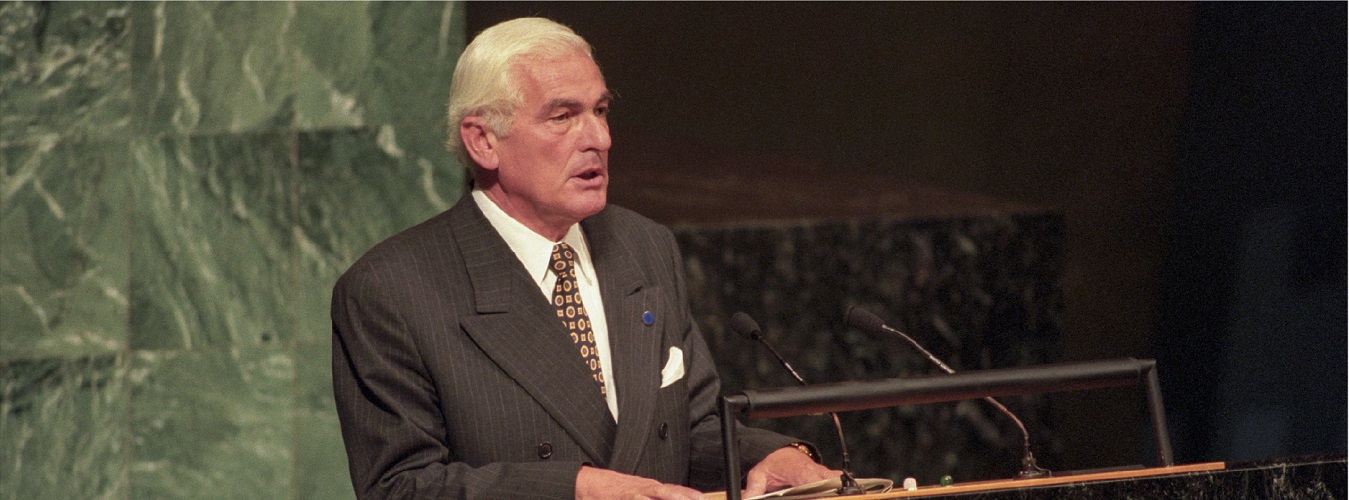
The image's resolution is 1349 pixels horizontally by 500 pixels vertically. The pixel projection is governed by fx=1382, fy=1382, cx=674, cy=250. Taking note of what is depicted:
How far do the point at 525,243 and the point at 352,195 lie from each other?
1643mm

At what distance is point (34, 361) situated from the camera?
12.6ft

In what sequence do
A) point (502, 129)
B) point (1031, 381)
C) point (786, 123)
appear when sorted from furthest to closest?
point (786, 123), point (502, 129), point (1031, 381)

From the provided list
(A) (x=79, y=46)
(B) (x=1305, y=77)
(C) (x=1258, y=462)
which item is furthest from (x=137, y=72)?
(B) (x=1305, y=77)

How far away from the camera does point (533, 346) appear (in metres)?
2.27

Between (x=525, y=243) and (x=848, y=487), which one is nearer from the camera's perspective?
(x=848, y=487)

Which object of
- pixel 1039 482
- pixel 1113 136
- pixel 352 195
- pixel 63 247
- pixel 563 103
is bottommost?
pixel 63 247

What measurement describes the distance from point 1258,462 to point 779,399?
630mm

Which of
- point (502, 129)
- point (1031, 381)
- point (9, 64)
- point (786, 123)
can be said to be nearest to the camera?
point (1031, 381)

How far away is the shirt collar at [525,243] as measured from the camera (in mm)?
2381

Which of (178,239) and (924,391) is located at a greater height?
(924,391)

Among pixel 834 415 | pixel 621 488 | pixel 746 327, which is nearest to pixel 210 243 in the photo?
pixel 746 327

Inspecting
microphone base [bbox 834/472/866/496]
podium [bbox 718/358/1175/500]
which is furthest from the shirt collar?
microphone base [bbox 834/472/866/496]

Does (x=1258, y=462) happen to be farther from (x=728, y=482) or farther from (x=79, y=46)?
(x=79, y=46)

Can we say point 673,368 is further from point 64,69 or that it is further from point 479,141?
point 64,69
